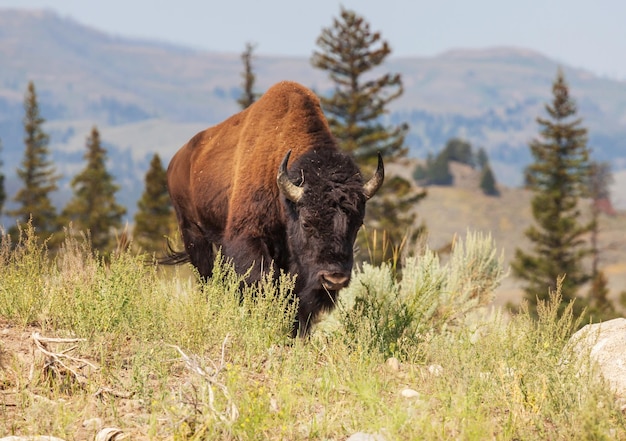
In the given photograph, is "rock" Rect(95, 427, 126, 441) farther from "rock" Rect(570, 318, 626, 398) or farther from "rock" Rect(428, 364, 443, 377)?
"rock" Rect(570, 318, 626, 398)

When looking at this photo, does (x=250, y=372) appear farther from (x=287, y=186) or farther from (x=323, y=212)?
(x=287, y=186)

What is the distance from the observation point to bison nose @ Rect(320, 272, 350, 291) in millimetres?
6746

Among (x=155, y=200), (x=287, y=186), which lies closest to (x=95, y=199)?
(x=155, y=200)

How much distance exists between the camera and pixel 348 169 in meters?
7.60

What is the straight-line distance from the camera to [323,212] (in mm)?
7199

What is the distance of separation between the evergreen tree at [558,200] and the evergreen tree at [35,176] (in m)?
32.2

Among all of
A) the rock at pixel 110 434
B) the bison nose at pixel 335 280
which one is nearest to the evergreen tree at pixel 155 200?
the bison nose at pixel 335 280

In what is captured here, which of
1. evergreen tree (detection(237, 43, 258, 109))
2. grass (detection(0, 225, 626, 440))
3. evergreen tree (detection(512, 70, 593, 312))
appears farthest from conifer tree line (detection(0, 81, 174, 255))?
grass (detection(0, 225, 626, 440))

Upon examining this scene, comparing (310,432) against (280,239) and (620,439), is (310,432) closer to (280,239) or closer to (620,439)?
(620,439)

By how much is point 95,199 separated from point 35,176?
4527 mm

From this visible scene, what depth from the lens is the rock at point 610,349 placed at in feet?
18.5

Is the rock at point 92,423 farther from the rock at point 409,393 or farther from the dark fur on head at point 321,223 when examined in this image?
the dark fur on head at point 321,223

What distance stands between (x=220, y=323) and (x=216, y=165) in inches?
148

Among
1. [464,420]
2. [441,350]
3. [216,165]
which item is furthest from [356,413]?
[216,165]
